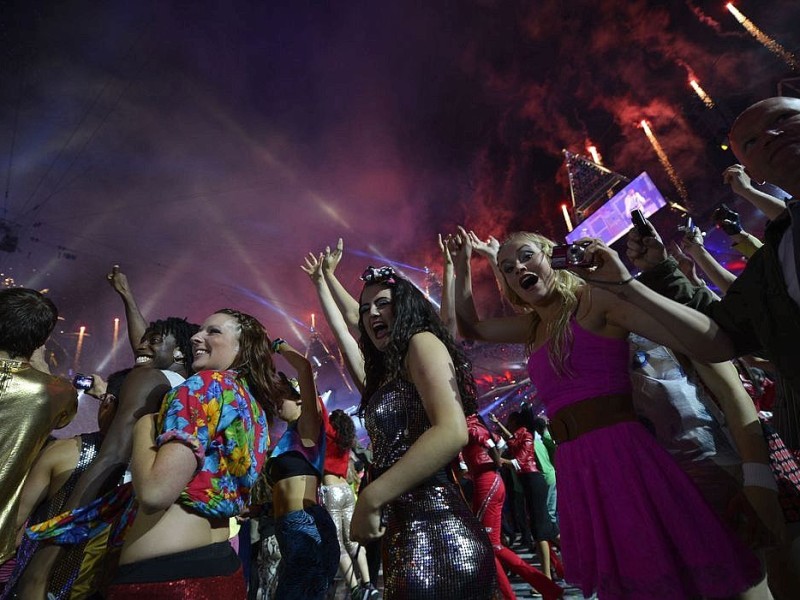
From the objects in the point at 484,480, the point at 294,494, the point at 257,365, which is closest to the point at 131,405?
the point at 257,365

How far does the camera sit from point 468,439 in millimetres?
2090

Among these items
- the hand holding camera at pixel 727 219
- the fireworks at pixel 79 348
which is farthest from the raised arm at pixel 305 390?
the fireworks at pixel 79 348

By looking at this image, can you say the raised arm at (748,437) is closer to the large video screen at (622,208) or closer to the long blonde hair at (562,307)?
the long blonde hair at (562,307)

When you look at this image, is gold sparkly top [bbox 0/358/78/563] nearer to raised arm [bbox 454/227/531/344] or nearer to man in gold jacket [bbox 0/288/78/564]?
man in gold jacket [bbox 0/288/78/564]

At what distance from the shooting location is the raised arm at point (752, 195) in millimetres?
2902

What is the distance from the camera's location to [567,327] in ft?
7.29

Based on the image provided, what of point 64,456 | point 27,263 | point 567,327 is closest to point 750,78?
point 567,327

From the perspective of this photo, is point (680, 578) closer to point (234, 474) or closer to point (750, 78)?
point (234, 474)

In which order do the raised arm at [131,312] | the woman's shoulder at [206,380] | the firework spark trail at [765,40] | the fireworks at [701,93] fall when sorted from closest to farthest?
the woman's shoulder at [206,380]
the raised arm at [131,312]
the firework spark trail at [765,40]
the fireworks at [701,93]

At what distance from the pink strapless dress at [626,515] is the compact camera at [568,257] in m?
0.46

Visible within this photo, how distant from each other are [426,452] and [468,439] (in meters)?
0.53

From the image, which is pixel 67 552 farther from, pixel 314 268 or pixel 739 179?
pixel 739 179

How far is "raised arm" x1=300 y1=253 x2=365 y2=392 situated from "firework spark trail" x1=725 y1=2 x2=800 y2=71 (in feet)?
112

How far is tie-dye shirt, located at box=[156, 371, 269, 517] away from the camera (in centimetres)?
195
